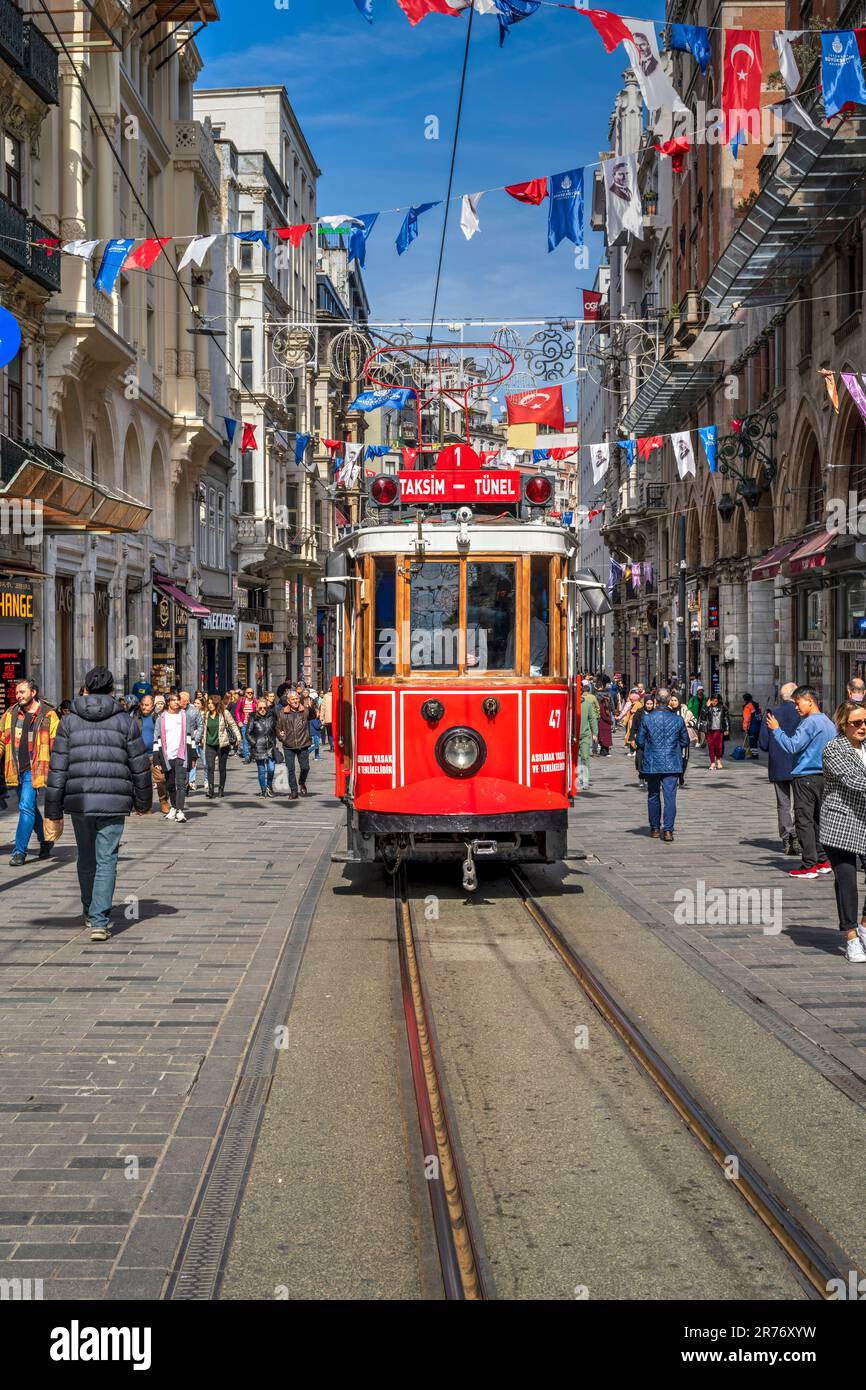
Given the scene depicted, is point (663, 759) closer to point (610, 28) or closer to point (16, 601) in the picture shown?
point (610, 28)

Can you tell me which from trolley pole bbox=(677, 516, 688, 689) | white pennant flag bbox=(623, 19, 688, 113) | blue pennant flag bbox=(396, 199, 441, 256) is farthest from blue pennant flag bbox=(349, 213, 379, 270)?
trolley pole bbox=(677, 516, 688, 689)

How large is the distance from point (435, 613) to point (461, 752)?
121 cm

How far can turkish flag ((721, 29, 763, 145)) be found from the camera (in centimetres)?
1672

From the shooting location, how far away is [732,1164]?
5.38 m

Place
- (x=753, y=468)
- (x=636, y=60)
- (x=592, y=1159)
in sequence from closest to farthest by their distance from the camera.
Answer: (x=592, y=1159) < (x=636, y=60) < (x=753, y=468)

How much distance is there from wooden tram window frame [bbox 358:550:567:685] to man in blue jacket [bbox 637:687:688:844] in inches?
179

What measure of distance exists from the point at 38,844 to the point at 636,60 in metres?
10.9

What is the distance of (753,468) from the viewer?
34344 mm

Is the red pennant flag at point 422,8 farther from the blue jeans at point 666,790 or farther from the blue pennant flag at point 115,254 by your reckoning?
the blue jeans at point 666,790

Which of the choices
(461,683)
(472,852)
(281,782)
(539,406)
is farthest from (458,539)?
(281,782)

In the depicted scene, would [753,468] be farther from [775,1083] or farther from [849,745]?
[775,1083]

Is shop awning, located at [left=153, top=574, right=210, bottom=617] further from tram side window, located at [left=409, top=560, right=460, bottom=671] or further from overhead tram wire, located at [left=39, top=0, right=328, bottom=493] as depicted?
tram side window, located at [left=409, top=560, right=460, bottom=671]
